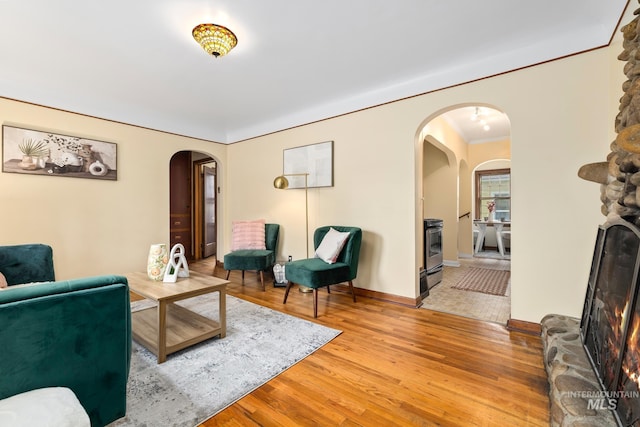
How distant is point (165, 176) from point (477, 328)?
4509mm

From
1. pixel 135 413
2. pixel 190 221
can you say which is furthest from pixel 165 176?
pixel 135 413

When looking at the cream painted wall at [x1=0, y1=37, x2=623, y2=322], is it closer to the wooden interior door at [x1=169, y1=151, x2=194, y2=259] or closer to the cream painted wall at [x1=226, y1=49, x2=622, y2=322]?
the cream painted wall at [x1=226, y1=49, x2=622, y2=322]

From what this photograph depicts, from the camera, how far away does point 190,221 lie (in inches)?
242

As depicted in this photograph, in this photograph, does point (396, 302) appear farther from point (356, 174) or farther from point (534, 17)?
point (534, 17)

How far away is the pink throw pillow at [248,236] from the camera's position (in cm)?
439

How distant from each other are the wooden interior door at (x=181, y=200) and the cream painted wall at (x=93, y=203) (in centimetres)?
146

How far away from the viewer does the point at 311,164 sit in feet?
13.2

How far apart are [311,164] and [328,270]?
5.51 ft

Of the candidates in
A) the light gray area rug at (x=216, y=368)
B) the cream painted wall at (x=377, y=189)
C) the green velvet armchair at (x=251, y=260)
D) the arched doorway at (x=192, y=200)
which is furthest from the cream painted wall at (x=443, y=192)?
the arched doorway at (x=192, y=200)

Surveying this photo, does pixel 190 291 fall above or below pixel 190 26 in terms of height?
below

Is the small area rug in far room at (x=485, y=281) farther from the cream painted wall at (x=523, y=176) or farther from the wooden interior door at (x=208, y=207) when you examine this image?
the wooden interior door at (x=208, y=207)

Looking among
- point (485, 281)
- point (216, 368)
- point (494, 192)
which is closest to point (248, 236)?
point (216, 368)

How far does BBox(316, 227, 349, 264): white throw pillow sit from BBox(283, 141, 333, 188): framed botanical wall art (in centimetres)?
78

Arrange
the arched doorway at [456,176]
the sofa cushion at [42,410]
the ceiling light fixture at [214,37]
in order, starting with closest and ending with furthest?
the sofa cushion at [42,410] → the ceiling light fixture at [214,37] → the arched doorway at [456,176]
